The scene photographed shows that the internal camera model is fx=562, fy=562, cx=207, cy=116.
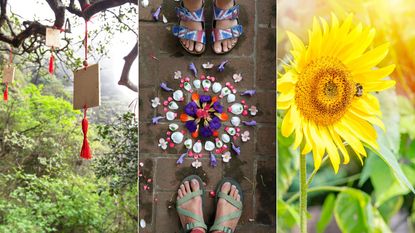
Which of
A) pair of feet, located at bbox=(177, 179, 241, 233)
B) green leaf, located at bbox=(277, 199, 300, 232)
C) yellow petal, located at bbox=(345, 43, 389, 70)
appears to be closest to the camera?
yellow petal, located at bbox=(345, 43, 389, 70)

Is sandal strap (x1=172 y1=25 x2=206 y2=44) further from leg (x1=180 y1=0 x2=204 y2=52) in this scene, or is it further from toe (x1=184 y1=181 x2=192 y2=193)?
toe (x1=184 y1=181 x2=192 y2=193)

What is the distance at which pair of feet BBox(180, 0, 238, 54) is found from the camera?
2020 mm

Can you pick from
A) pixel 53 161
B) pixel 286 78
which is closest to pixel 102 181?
pixel 53 161

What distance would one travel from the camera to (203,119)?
2.08 m

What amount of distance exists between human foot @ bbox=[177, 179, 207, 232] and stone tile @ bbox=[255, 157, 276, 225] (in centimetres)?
22

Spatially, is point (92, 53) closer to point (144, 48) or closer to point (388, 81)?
point (144, 48)

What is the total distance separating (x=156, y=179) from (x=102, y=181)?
20 centimetres

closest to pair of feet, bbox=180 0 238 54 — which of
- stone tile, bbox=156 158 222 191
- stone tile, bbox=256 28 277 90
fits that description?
stone tile, bbox=256 28 277 90

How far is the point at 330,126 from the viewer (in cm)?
193

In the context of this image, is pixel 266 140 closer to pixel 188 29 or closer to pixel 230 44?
pixel 230 44

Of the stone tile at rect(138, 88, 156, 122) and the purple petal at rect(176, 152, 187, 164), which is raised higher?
the stone tile at rect(138, 88, 156, 122)

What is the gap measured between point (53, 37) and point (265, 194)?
0.98 m

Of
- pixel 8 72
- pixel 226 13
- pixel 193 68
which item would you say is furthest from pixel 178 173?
pixel 8 72

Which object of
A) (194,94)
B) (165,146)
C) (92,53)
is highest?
(92,53)
